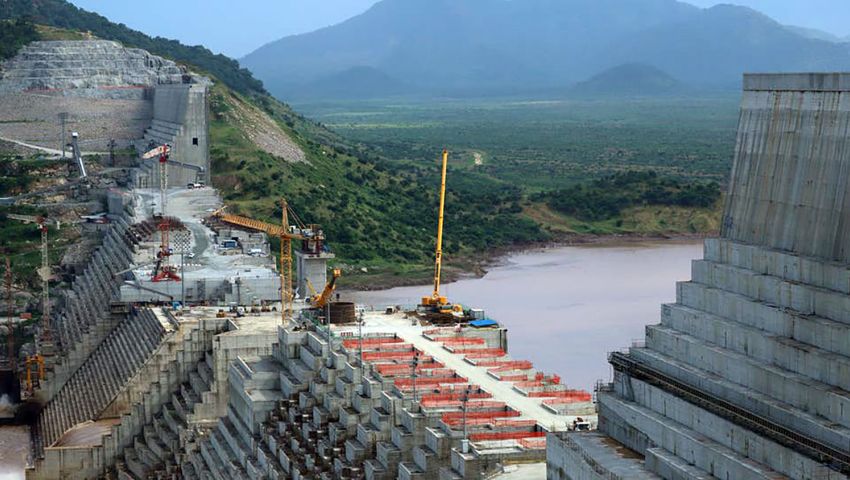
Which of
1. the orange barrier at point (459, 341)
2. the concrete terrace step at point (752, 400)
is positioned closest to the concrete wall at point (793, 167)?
the concrete terrace step at point (752, 400)

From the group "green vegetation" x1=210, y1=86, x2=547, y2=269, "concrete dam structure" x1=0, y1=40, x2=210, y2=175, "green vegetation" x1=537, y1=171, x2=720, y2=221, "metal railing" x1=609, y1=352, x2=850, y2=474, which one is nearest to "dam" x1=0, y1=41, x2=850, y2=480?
"metal railing" x1=609, y1=352, x2=850, y2=474

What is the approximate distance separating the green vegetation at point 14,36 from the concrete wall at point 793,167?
108461 mm

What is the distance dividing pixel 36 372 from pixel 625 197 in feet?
254

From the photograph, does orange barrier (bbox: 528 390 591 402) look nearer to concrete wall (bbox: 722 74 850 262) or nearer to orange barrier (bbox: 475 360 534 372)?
orange barrier (bbox: 475 360 534 372)

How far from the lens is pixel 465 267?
431ft

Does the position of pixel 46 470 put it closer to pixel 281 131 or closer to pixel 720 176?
pixel 281 131

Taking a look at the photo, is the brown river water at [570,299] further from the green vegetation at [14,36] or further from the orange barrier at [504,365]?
the green vegetation at [14,36]

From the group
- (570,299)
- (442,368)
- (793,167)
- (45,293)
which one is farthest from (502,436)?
(570,299)

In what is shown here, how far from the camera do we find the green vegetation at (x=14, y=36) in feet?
481

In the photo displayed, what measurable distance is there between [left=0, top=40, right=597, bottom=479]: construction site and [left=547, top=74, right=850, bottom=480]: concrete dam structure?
4965 millimetres

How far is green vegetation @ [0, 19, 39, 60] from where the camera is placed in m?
147

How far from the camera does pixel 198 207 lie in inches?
4500

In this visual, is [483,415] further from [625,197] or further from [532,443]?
[625,197]

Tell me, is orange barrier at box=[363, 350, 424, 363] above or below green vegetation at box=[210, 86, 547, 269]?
above
